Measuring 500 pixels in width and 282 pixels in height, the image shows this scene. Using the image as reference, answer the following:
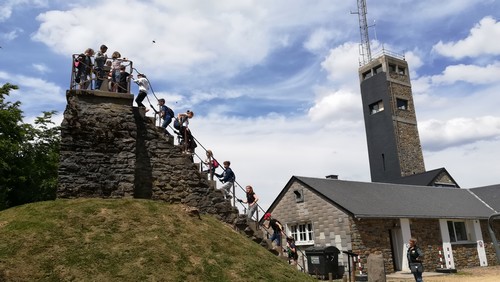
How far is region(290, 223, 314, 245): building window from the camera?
21.8 meters

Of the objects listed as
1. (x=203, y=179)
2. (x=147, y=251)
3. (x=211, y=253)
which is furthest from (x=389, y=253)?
(x=147, y=251)

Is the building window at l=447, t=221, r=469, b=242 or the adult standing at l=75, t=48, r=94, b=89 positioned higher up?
the adult standing at l=75, t=48, r=94, b=89

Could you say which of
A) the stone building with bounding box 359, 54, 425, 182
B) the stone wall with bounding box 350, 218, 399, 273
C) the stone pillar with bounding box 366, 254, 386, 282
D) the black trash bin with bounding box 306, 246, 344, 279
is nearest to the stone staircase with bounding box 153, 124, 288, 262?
the stone pillar with bounding box 366, 254, 386, 282

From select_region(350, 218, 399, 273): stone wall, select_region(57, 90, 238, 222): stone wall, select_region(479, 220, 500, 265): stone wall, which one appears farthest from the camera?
select_region(479, 220, 500, 265): stone wall

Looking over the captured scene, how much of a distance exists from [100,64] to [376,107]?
31516 millimetres

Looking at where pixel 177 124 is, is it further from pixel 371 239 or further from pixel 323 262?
pixel 371 239

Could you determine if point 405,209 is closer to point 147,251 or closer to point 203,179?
point 203,179

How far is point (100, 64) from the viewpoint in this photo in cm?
1170

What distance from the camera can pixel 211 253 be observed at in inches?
349

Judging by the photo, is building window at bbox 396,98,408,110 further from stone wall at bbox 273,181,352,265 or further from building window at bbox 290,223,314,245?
building window at bbox 290,223,314,245

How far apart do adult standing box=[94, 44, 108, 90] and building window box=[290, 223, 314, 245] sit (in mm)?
14489

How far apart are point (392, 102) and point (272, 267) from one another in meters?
30.7

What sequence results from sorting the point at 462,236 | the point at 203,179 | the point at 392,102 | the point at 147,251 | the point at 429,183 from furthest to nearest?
1. the point at 392,102
2. the point at 429,183
3. the point at 462,236
4. the point at 203,179
5. the point at 147,251

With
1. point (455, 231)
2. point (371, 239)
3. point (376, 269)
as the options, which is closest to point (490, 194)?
point (455, 231)
